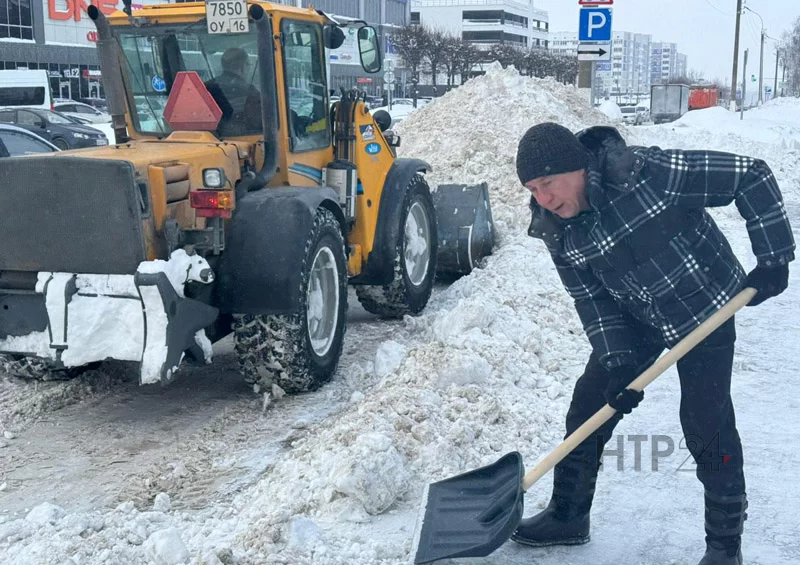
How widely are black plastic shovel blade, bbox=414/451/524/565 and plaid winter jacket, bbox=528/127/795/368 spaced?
0.84 meters

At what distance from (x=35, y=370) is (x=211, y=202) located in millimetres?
1652

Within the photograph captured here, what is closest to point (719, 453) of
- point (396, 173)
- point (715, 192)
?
point (715, 192)

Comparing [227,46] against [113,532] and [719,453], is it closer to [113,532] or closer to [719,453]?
[113,532]

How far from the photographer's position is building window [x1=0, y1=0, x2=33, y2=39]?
4525 cm

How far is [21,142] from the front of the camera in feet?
34.2

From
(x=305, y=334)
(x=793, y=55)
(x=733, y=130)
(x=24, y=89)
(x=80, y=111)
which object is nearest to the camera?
(x=305, y=334)

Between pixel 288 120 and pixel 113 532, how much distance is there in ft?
10.2

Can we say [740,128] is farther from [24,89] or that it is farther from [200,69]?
[200,69]

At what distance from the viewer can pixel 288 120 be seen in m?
6.06

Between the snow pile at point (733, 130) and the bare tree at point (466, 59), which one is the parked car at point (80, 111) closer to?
the snow pile at point (733, 130)

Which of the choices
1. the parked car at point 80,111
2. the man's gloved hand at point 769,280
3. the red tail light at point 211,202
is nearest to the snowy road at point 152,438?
the red tail light at point 211,202

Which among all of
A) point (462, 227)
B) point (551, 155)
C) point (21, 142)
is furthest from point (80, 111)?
point (551, 155)

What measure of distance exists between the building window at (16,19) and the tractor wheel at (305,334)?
45.0 m

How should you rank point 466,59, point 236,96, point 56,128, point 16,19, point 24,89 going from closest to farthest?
1. point 236,96
2. point 56,128
3. point 24,89
4. point 16,19
5. point 466,59
